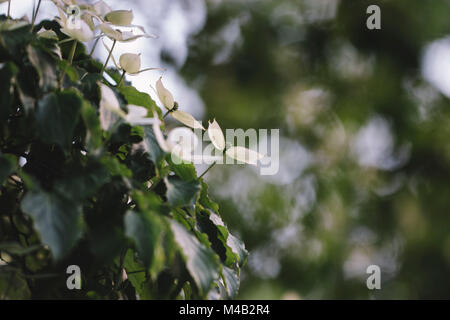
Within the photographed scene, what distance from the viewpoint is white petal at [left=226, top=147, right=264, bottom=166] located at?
56 cm

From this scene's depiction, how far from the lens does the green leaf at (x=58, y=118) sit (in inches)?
17.0

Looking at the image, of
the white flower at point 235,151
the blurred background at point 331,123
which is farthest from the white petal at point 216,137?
the blurred background at point 331,123

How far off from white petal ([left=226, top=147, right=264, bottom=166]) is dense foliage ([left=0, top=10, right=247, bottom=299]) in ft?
0.25

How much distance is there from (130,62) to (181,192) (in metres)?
0.22

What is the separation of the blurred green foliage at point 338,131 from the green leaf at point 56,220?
7.97ft

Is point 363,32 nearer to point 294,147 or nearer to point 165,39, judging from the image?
point 294,147

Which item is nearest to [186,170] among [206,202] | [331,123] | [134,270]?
[206,202]

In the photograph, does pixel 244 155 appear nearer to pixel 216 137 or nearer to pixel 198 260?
pixel 216 137

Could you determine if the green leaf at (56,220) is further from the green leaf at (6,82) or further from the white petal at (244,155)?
the white petal at (244,155)

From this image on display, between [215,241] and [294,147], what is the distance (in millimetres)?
2514

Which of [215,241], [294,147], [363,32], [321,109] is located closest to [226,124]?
[294,147]

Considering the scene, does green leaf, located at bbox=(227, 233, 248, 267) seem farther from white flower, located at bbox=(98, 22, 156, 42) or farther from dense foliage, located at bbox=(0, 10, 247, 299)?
white flower, located at bbox=(98, 22, 156, 42)

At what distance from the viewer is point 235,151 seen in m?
0.56

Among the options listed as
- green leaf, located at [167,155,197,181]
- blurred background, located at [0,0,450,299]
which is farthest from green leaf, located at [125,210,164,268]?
blurred background, located at [0,0,450,299]
